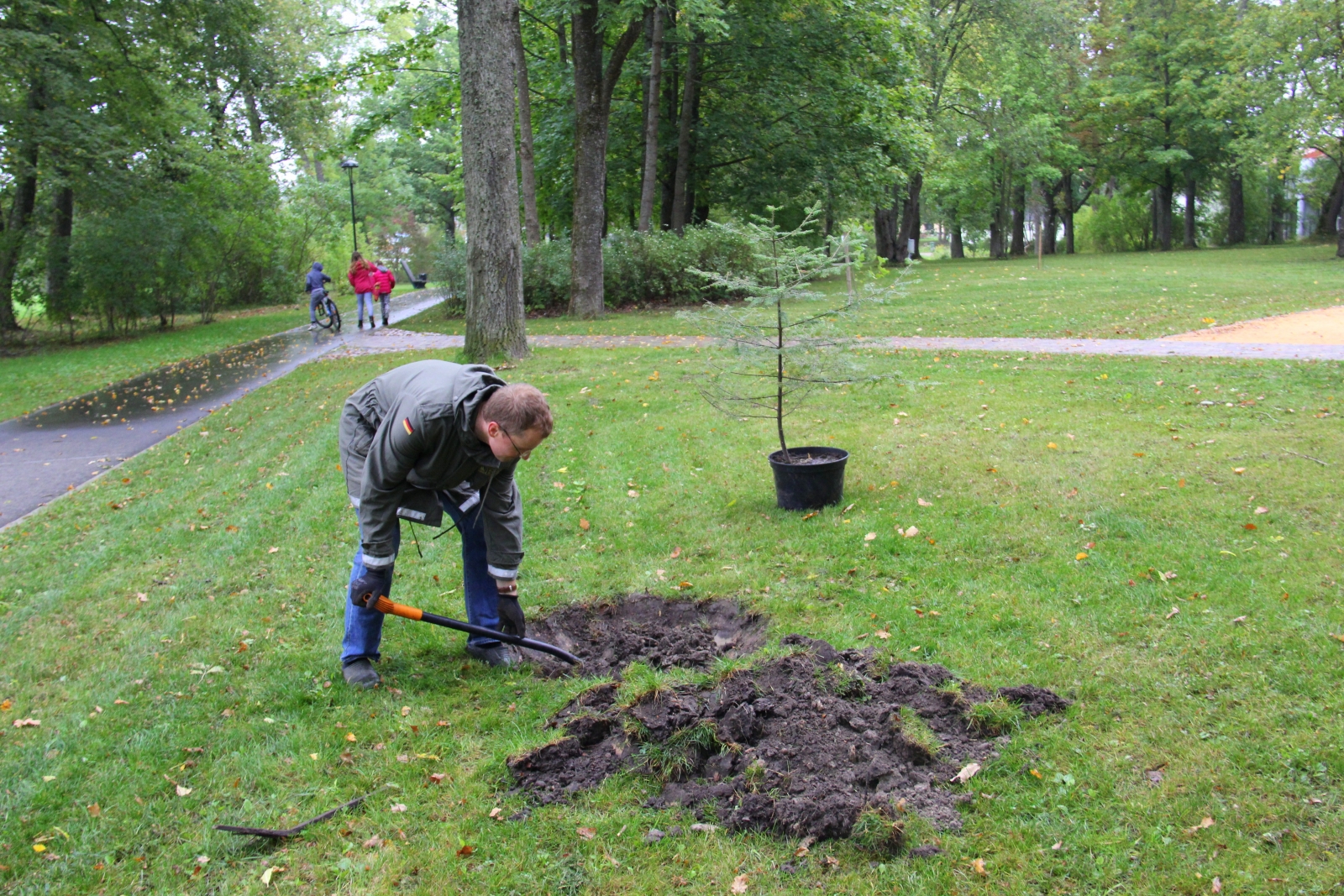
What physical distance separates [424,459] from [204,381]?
1262cm

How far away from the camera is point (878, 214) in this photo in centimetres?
3759

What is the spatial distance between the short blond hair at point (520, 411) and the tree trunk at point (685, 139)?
19345 millimetres

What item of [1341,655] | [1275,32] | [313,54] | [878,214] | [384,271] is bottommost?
[1341,655]

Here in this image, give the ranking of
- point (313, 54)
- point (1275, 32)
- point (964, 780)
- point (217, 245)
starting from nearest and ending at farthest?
point (964, 780) < point (217, 245) < point (1275, 32) < point (313, 54)

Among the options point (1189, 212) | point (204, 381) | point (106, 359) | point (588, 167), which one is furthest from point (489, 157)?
point (1189, 212)

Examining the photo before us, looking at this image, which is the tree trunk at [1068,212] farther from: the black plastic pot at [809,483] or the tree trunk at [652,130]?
the black plastic pot at [809,483]

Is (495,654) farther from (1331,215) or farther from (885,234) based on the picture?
(1331,215)

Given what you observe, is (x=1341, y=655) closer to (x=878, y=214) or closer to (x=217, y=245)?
(x=217, y=245)

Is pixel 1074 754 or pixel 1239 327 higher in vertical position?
pixel 1239 327

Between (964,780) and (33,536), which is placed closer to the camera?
(964,780)

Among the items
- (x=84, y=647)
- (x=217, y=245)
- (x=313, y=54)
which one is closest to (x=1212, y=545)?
(x=84, y=647)

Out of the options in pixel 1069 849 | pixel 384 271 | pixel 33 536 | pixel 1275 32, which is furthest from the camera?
pixel 1275 32

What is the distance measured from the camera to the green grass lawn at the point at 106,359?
46.0 feet

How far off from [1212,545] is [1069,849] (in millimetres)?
2922
